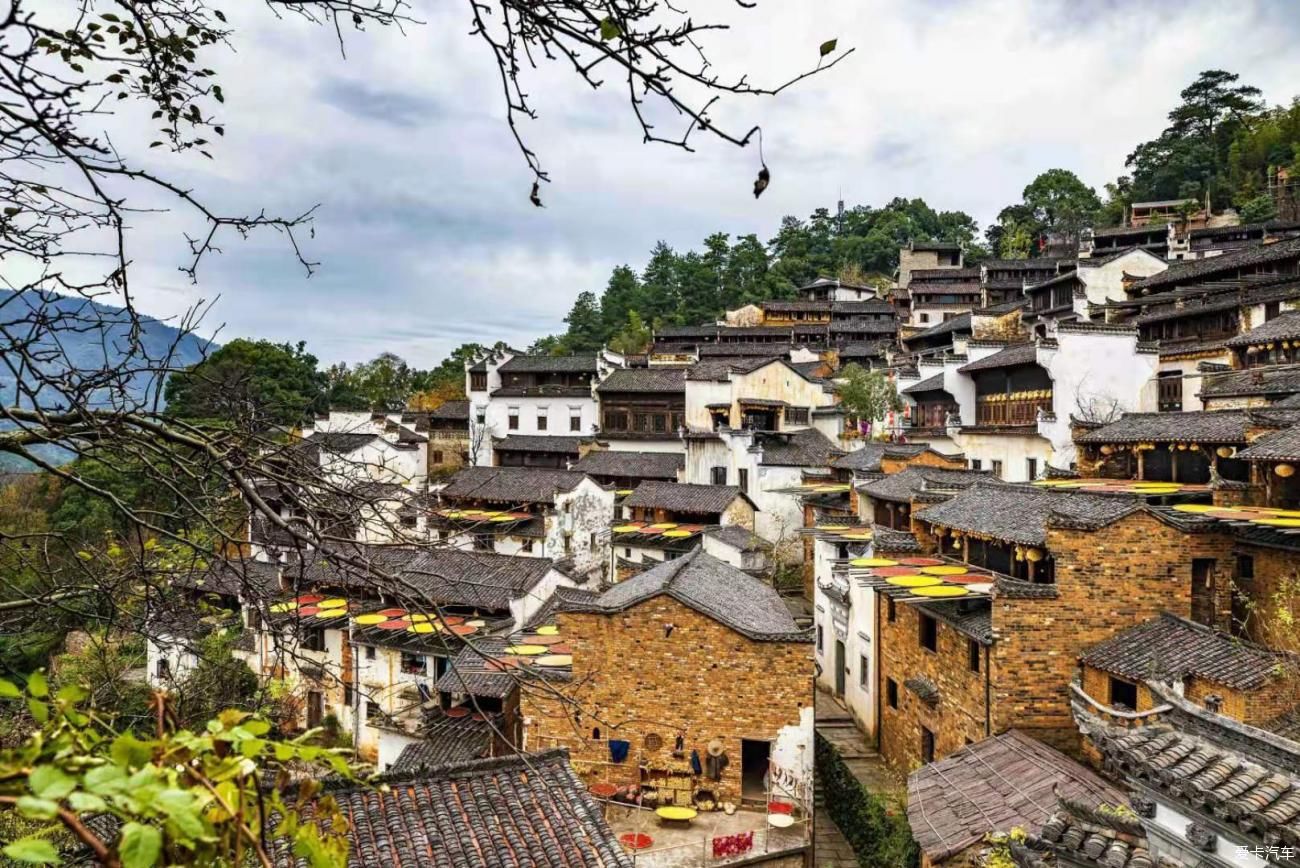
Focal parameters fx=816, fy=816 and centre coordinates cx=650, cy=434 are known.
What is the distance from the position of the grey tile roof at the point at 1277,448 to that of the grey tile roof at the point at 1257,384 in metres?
5.21

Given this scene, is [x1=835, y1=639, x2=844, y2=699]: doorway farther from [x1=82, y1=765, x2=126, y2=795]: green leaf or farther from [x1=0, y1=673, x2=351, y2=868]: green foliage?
[x1=82, y1=765, x2=126, y2=795]: green leaf

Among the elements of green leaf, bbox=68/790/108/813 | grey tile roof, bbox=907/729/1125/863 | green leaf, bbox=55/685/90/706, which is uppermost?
green leaf, bbox=55/685/90/706

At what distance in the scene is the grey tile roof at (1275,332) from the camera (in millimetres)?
21672

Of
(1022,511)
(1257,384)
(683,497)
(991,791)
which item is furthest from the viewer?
(683,497)

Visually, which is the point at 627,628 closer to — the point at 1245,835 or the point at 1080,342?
the point at 1245,835

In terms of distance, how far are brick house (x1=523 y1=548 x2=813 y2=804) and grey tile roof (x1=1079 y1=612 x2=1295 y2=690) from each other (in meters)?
4.59

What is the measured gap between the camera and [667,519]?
31453 millimetres

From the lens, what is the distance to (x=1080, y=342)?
23.7 m

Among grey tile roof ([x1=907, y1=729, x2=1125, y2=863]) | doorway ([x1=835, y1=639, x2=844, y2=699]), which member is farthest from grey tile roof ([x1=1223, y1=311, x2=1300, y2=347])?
grey tile roof ([x1=907, y1=729, x2=1125, y2=863])

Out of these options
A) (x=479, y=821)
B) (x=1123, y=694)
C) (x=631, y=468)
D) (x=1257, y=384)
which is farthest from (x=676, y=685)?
(x=631, y=468)

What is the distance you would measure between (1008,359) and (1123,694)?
15.3m

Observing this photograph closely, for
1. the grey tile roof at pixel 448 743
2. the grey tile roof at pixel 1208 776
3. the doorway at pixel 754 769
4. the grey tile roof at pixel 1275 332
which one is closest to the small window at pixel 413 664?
the grey tile roof at pixel 448 743

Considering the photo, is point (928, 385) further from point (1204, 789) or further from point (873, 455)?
point (1204, 789)

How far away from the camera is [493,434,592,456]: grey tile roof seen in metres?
39.6
